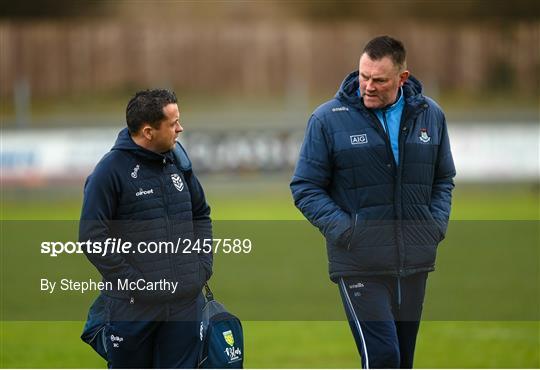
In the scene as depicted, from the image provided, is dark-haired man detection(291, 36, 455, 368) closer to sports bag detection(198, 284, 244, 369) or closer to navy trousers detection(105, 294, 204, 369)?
sports bag detection(198, 284, 244, 369)

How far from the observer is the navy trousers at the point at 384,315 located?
5508mm

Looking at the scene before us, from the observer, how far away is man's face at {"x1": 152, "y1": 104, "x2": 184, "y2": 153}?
17.7ft

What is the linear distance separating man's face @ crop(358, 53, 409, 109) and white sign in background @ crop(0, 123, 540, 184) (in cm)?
1546

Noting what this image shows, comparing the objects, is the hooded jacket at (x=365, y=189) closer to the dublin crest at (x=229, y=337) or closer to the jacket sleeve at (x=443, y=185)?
the jacket sleeve at (x=443, y=185)

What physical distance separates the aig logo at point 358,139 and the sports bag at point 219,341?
1.19 m

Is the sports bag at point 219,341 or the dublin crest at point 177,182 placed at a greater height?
the dublin crest at point 177,182

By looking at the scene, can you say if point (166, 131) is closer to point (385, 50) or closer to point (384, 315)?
point (385, 50)

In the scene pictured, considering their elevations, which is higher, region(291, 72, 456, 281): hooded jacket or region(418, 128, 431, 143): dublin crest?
region(418, 128, 431, 143): dublin crest

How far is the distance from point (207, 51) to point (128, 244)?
22109mm

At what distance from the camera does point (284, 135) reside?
70.5ft

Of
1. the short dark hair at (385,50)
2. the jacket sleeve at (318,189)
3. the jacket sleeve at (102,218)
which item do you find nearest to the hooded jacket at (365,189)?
the jacket sleeve at (318,189)

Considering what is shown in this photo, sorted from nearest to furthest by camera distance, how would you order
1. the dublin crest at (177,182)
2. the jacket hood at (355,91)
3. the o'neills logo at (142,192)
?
the o'neills logo at (142,192) < the dublin crest at (177,182) < the jacket hood at (355,91)

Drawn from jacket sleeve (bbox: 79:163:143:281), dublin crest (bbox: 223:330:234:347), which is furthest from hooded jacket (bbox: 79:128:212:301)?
→ dublin crest (bbox: 223:330:234:347)

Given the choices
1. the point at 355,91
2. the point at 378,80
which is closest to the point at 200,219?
the point at 355,91
